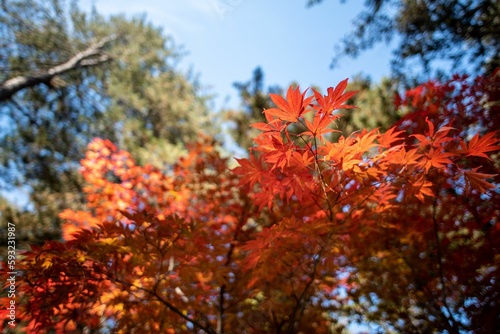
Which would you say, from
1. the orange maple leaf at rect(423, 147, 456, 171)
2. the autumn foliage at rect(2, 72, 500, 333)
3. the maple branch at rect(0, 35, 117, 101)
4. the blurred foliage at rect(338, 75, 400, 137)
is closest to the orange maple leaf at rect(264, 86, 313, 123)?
the autumn foliage at rect(2, 72, 500, 333)

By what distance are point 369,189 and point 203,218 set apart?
2620mm

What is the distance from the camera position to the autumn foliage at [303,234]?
184 cm

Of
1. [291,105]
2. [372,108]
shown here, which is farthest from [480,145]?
[372,108]

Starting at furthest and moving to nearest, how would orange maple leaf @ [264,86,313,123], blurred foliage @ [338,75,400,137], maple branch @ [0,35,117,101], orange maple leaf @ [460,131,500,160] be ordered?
blurred foliage @ [338,75,400,137] < maple branch @ [0,35,117,101] < orange maple leaf @ [460,131,500,160] < orange maple leaf @ [264,86,313,123]

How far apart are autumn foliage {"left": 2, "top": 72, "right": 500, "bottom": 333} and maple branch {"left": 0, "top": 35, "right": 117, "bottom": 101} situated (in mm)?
3533

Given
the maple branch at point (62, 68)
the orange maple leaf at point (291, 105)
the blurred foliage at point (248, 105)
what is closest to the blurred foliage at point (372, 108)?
the blurred foliage at point (248, 105)

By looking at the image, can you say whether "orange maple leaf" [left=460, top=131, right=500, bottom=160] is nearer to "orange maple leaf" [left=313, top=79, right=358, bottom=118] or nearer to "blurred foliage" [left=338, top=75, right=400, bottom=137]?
"orange maple leaf" [left=313, top=79, right=358, bottom=118]

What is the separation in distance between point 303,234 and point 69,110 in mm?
9075

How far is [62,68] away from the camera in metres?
7.94

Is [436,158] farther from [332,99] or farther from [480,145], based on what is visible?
[332,99]

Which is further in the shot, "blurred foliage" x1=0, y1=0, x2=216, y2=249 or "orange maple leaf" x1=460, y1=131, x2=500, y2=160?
"blurred foliage" x1=0, y1=0, x2=216, y2=249

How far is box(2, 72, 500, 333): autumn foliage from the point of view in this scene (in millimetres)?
1844

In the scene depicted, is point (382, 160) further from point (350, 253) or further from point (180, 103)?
point (180, 103)

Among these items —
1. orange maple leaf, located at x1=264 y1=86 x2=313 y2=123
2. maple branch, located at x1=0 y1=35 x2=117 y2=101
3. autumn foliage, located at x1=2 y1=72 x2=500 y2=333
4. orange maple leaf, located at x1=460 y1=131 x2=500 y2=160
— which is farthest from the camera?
maple branch, located at x1=0 y1=35 x2=117 y2=101
